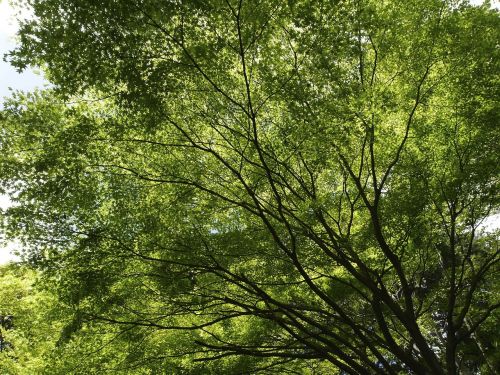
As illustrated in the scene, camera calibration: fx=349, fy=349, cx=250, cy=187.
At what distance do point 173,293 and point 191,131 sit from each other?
3151 mm

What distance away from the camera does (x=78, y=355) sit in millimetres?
7922

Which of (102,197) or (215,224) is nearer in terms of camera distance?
(102,197)

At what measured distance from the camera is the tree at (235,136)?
4.98 m

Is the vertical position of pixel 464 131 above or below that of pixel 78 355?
above

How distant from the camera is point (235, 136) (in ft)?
22.8

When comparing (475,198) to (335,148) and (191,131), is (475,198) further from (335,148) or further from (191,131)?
(191,131)

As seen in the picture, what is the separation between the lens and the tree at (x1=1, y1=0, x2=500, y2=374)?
16.4ft

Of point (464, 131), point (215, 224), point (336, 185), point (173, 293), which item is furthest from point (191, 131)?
point (464, 131)

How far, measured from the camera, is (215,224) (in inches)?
322

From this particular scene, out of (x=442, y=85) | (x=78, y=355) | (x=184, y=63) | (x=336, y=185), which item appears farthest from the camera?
(x=336, y=185)

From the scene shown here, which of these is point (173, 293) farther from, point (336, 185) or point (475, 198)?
point (475, 198)

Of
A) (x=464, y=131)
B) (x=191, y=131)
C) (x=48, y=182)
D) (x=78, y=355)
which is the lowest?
(x=78, y=355)

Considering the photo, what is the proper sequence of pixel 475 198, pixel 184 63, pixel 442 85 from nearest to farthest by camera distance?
pixel 184 63
pixel 442 85
pixel 475 198

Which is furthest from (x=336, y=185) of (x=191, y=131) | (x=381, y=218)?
(x=191, y=131)
